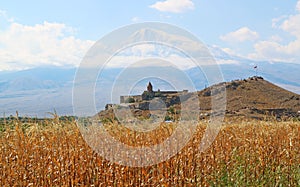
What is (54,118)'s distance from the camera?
634cm

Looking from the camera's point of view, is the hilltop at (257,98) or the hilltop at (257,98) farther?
the hilltop at (257,98)

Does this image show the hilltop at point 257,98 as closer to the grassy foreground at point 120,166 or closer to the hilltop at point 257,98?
the hilltop at point 257,98

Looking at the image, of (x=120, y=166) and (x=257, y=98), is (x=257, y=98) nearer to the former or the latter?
(x=257, y=98)

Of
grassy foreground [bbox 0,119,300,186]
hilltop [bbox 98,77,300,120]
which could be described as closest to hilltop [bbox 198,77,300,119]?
hilltop [bbox 98,77,300,120]

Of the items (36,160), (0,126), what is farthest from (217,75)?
(0,126)

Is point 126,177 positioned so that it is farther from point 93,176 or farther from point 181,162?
point 181,162

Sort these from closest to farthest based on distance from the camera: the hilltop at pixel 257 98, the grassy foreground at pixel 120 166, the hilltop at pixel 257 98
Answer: the grassy foreground at pixel 120 166 < the hilltop at pixel 257 98 < the hilltop at pixel 257 98

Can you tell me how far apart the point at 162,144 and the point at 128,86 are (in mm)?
1666

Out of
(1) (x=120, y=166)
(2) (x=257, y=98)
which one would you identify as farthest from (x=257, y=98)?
(1) (x=120, y=166)

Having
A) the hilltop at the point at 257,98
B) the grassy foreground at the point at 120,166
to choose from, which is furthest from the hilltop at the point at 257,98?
the grassy foreground at the point at 120,166

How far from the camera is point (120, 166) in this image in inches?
210

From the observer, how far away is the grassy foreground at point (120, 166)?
494 cm

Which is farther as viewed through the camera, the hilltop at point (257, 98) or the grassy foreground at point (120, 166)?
the hilltop at point (257, 98)

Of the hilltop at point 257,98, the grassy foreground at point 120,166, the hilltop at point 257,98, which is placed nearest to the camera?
the grassy foreground at point 120,166
